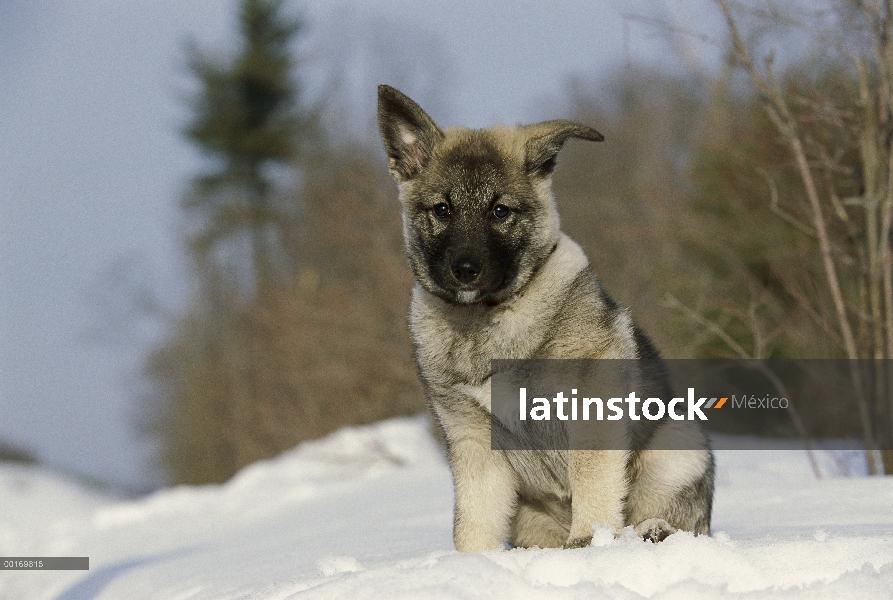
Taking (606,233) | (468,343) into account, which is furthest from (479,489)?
(606,233)

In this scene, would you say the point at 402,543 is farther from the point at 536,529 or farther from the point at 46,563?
the point at 46,563

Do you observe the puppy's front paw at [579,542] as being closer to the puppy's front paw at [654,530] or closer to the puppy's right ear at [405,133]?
the puppy's front paw at [654,530]

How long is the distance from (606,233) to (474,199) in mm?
13368

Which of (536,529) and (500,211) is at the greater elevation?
(500,211)

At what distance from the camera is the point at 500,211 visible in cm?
422

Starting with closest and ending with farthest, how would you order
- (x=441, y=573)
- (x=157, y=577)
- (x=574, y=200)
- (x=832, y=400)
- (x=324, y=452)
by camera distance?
(x=441, y=573) → (x=157, y=577) → (x=832, y=400) → (x=324, y=452) → (x=574, y=200)

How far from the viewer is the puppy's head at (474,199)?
13.5 feet

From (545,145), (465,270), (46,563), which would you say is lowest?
(46,563)

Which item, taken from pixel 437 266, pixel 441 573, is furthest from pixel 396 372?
pixel 441 573

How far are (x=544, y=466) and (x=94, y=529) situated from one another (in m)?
7.46

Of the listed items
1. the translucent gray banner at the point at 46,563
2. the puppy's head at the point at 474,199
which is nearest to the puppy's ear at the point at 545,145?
the puppy's head at the point at 474,199

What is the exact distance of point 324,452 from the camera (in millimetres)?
12328

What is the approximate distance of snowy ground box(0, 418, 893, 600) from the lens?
308 centimetres

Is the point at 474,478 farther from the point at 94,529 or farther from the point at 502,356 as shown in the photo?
the point at 94,529
